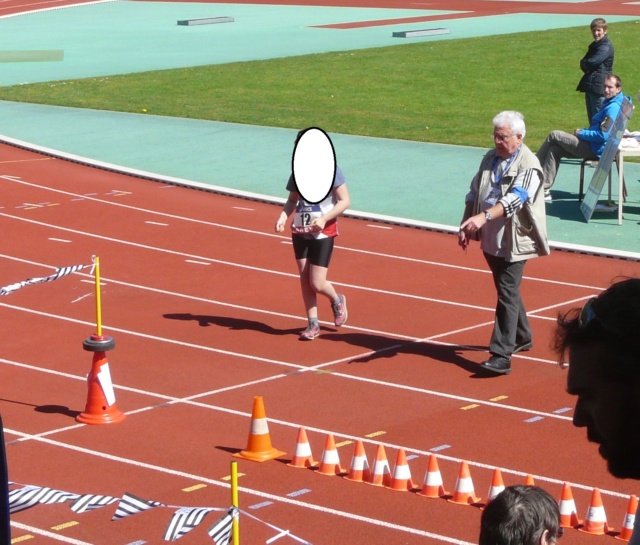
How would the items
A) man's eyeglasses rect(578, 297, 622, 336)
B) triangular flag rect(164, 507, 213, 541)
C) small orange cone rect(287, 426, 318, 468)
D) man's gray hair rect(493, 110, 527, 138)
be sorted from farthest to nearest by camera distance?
man's gray hair rect(493, 110, 527, 138), small orange cone rect(287, 426, 318, 468), triangular flag rect(164, 507, 213, 541), man's eyeglasses rect(578, 297, 622, 336)

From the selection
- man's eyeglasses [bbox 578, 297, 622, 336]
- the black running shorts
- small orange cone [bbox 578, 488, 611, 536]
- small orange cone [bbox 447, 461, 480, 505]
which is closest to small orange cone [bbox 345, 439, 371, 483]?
small orange cone [bbox 447, 461, 480, 505]

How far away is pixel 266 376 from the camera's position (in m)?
10.4

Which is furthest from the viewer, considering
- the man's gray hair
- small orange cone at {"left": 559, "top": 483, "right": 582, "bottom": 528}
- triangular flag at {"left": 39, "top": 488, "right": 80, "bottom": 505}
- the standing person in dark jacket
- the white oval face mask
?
the standing person in dark jacket

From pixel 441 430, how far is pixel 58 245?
7585 millimetres

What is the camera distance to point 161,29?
142 feet

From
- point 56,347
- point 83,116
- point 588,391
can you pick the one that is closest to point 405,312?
point 56,347

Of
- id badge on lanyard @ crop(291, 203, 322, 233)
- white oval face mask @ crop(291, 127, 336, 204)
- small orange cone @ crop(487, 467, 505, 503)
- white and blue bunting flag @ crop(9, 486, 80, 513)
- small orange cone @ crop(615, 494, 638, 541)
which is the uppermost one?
white oval face mask @ crop(291, 127, 336, 204)

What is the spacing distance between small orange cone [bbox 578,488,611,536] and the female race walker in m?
4.41

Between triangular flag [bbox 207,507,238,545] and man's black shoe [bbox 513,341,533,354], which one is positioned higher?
triangular flag [bbox 207,507,238,545]

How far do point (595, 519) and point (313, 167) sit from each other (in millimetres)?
4860

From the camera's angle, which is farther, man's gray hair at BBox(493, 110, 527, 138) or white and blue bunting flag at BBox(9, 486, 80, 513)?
man's gray hair at BBox(493, 110, 527, 138)

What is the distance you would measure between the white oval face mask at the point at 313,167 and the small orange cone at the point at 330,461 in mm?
3351

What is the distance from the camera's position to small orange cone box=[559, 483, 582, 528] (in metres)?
7.20

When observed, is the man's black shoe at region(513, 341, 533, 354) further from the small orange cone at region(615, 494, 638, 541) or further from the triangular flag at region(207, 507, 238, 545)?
the triangular flag at region(207, 507, 238, 545)
